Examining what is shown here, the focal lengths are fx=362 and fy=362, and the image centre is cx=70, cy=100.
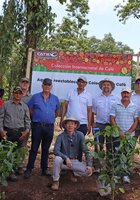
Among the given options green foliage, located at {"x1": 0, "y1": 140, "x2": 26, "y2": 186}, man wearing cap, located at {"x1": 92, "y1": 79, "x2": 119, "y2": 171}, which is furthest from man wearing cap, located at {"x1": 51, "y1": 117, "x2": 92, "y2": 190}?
green foliage, located at {"x1": 0, "y1": 140, "x2": 26, "y2": 186}

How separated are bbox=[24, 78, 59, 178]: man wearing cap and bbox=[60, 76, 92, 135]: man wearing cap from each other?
0.24 meters

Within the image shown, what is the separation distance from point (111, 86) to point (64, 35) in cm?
2455

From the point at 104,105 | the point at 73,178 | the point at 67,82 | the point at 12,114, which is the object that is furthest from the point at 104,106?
the point at 12,114

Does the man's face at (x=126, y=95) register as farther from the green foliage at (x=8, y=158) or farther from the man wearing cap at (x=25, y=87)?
the green foliage at (x=8, y=158)

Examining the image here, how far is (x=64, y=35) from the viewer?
1186 inches

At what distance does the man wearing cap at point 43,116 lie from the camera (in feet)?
18.8

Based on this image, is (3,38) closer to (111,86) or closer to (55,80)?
(55,80)

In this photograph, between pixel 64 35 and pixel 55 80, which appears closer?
pixel 55 80

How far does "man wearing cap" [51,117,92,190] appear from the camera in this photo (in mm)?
5358

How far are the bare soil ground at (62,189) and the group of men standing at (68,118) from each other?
143 millimetres

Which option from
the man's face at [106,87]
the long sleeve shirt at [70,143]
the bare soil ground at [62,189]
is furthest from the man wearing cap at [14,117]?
the man's face at [106,87]

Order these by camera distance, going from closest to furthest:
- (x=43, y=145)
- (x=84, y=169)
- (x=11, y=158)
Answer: (x=11, y=158), (x=84, y=169), (x=43, y=145)

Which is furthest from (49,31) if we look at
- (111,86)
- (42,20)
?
(111,86)

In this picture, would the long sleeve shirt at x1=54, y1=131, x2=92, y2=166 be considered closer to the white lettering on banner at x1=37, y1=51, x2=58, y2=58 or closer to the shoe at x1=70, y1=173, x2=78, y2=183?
the shoe at x1=70, y1=173, x2=78, y2=183
